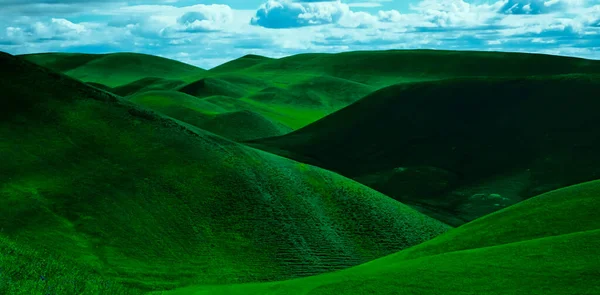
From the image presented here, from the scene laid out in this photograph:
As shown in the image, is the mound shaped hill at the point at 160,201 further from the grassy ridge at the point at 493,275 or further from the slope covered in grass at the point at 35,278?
the grassy ridge at the point at 493,275

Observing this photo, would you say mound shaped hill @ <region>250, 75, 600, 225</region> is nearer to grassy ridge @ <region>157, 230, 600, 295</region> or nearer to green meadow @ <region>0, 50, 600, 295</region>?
green meadow @ <region>0, 50, 600, 295</region>

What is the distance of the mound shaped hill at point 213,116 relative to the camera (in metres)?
142

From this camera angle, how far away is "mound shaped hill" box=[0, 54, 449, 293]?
5028 cm

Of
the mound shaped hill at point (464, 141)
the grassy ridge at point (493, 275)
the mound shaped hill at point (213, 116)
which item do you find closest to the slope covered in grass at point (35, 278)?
the grassy ridge at point (493, 275)

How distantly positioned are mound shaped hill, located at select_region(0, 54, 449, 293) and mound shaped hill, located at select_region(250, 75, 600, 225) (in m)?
21.3

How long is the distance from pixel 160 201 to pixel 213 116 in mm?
95164

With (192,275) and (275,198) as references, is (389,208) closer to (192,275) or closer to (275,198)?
(275,198)

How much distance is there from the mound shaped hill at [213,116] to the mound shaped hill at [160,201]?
220 ft

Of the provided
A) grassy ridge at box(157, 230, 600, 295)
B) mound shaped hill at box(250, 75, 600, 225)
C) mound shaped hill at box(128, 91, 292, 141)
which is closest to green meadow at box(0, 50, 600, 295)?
grassy ridge at box(157, 230, 600, 295)

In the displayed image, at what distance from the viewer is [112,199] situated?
183 ft

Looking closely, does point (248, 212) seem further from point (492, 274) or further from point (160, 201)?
point (492, 274)

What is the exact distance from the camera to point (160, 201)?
189 feet

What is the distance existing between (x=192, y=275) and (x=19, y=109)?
2737 cm

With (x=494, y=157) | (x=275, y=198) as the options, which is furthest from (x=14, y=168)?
(x=494, y=157)
